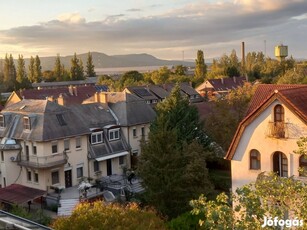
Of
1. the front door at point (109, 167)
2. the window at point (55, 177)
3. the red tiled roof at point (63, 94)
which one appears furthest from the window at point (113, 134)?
the red tiled roof at point (63, 94)

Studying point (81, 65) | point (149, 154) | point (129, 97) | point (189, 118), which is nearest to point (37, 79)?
point (81, 65)

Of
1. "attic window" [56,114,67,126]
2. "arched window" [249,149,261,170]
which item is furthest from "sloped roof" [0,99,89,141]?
"arched window" [249,149,261,170]

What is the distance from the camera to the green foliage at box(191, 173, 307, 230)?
34.7ft

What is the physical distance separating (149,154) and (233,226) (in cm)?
1922

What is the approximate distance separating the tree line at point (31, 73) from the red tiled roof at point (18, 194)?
90.2 m

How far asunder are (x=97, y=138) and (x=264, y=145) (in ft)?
80.3

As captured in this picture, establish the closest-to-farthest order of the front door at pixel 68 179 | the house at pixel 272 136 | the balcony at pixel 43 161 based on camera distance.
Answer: the house at pixel 272 136 → the balcony at pixel 43 161 → the front door at pixel 68 179

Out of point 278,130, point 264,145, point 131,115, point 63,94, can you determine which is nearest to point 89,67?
point 63,94

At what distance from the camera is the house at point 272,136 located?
76.1 feet

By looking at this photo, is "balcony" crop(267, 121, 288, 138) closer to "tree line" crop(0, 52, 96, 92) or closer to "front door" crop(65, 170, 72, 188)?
"front door" crop(65, 170, 72, 188)

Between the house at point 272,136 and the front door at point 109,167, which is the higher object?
the house at point 272,136

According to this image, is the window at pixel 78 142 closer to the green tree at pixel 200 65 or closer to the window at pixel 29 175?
the window at pixel 29 175

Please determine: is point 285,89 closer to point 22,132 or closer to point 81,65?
point 22,132

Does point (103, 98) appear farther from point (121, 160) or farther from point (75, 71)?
point (75, 71)
